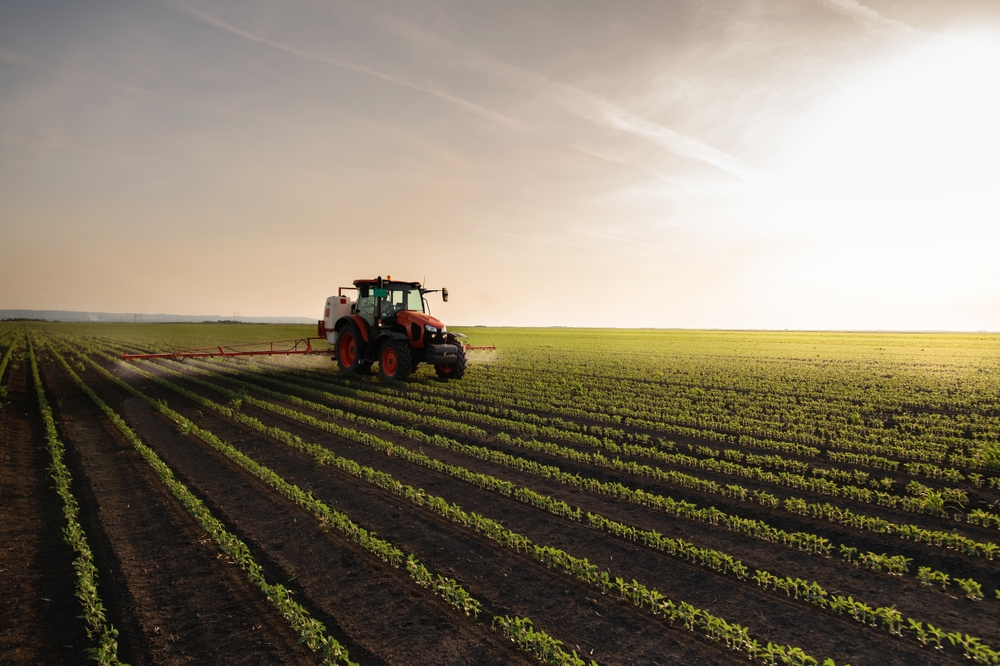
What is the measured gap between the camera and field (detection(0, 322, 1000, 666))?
Answer: 368cm

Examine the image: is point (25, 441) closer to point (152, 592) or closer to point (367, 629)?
point (152, 592)

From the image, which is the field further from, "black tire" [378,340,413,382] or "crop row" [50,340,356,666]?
"black tire" [378,340,413,382]

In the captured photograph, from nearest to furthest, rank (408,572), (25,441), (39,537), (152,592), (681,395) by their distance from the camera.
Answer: (152,592) → (408,572) → (39,537) → (25,441) → (681,395)

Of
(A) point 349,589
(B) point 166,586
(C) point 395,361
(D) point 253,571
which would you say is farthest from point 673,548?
(C) point 395,361

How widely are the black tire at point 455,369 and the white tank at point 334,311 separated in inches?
148

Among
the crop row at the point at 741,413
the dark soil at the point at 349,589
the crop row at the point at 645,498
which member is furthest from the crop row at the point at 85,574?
the crop row at the point at 741,413

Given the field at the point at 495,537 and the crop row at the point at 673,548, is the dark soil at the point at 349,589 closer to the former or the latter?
the field at the point at 495,537

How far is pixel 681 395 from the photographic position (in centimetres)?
1455

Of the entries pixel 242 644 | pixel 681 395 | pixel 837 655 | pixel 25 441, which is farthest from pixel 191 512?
pixel 681 395

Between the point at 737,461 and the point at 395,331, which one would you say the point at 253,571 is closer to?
the point at 737,461

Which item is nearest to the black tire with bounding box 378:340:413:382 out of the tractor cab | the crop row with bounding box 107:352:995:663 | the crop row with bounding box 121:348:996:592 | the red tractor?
the red tractor

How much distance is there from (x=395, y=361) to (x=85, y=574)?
11.1 m

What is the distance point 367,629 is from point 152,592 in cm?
200

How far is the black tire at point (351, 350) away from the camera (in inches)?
650
